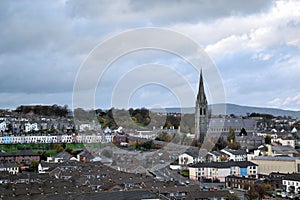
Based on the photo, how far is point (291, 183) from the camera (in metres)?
18.8

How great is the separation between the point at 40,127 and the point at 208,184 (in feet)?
97.7

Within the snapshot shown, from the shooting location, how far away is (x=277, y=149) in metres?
28.6

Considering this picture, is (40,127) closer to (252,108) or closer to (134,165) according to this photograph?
(134,165)

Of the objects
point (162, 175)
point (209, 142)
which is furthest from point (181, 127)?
point (162, 175)

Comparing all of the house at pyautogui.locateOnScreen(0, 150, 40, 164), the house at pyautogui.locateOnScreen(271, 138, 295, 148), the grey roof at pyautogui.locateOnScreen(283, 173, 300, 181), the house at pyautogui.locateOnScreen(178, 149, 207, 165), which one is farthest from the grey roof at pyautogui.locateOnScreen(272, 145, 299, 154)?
the house at pyautogui.locateOnScreen(0, 150, 40, 164)

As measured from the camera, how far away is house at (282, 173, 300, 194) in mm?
18422

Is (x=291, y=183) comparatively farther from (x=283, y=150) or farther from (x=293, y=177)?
(x=283, y=150)

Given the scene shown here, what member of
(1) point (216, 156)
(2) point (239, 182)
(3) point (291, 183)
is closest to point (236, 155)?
(1) point (216, 156)

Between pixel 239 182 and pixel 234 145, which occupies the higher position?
pixel 234 145

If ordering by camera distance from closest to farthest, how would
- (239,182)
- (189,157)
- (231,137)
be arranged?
(239,182), (189,157), (231,137)

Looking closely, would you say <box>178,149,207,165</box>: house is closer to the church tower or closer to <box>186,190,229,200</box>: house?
the church tower

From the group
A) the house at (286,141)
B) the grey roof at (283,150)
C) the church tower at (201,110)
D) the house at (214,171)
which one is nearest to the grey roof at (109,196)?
the house at (214,171)

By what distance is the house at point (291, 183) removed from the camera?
60.4 ft

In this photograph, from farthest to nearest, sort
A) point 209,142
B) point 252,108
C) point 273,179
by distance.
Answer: point 252,108, point 209,142, point 273,179
